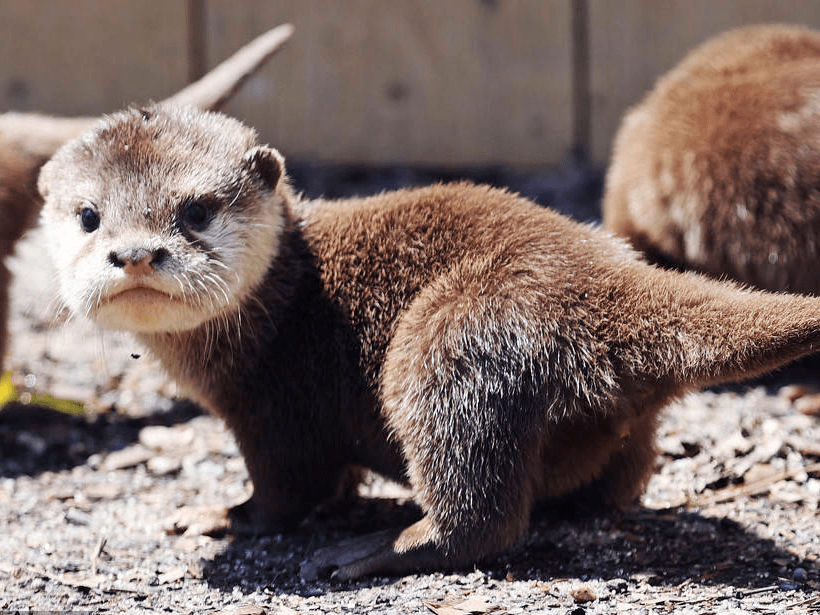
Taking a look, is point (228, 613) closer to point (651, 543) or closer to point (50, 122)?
point (651, 543)

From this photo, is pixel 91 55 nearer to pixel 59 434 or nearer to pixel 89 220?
pixel 59 434

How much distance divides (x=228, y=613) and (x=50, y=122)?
2.67 metres

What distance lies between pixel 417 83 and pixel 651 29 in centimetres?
132

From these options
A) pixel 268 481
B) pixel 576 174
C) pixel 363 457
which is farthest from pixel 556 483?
pixel 576 174

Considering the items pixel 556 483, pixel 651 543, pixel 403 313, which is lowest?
pixel 651 543

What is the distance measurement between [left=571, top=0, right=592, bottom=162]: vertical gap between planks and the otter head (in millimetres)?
3313

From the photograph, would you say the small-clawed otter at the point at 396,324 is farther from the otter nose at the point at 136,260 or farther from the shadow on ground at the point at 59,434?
the shadow on ground at the point at 59,434

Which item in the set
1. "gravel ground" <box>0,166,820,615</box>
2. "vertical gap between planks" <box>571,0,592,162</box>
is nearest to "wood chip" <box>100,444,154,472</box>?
"gravel ground" <box>0,166,820,615</box>

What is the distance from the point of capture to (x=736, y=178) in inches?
161

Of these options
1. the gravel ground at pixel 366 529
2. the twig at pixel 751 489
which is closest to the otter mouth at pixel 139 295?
the gravel ground at pixel 366 529

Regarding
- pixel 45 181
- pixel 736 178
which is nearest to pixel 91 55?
pixel 45 181

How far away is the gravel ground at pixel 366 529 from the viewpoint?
108 inches

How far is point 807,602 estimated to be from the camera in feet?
8.46

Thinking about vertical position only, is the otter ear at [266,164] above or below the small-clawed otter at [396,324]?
above
